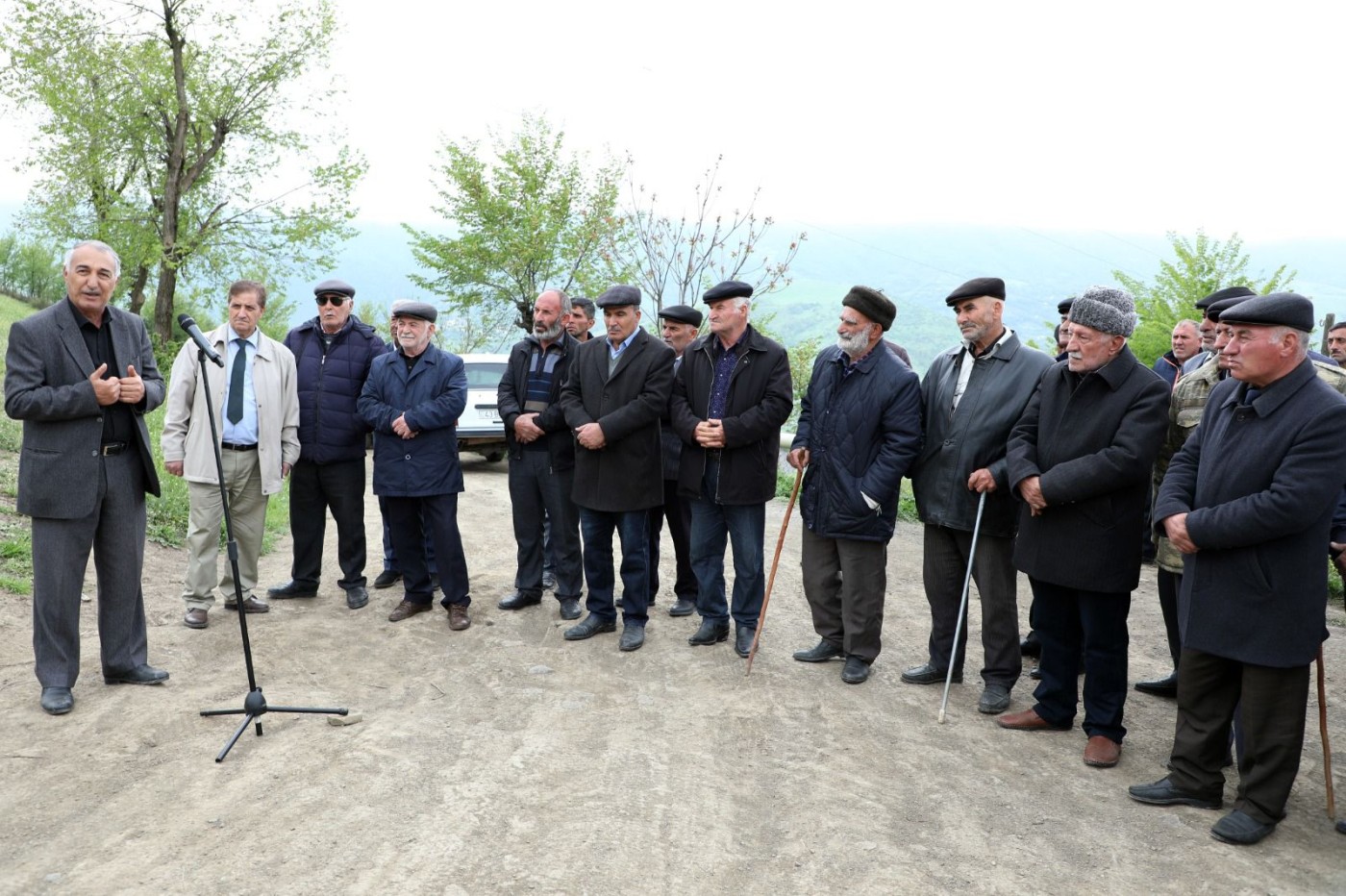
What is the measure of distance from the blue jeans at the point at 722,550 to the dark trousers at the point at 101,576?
285cm

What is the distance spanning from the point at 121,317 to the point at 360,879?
3.08 meters

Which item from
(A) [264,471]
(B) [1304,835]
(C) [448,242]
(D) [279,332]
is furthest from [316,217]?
(B) [1304,835]

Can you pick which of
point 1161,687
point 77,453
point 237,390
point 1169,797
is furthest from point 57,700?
point 1161,687

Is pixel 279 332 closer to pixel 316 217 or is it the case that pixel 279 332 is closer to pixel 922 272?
pixel 316 217

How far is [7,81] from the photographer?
84.2ft

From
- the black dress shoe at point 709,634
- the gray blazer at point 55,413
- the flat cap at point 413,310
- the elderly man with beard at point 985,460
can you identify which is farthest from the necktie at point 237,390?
the elderly man with beard at point 985,460

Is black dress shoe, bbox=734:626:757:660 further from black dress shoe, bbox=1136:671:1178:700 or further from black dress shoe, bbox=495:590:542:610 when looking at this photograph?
black dress shoe, bbox=1136:671:1178:700

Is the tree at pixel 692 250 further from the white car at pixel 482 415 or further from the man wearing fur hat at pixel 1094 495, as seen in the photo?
the man wearing fur hat at pixel 1094 495

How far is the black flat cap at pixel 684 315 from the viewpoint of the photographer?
22.1 ft

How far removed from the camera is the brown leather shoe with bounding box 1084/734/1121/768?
183 inches

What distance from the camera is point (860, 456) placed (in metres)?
5.64

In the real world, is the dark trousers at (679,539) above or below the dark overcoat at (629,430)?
below

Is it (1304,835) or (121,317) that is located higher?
(121,317)

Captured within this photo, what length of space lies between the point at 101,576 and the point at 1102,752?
4573mm
